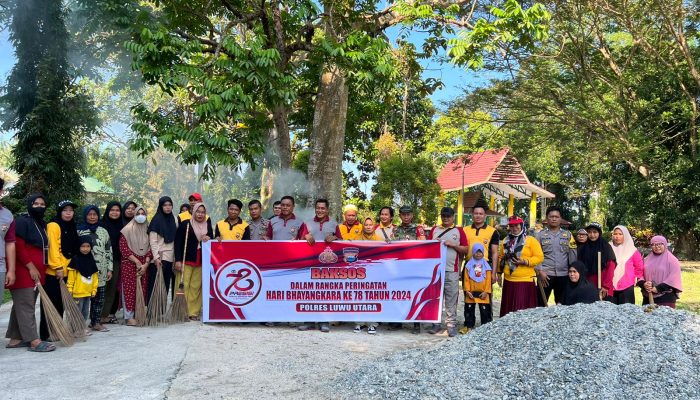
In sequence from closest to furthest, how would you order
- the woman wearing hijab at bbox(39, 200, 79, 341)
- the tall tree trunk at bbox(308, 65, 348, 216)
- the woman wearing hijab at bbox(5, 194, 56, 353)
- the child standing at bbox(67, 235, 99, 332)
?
the woman wearing hijab at bbox(5, 194, 56, 353) → the woman wearing hijab at bbox(39, 200, 79, 341) → the child standing at bbox(67, 235, 99, 332) → the tall tree trunk at bbox(308, 65, 348, 216)

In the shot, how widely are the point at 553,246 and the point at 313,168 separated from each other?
469cm

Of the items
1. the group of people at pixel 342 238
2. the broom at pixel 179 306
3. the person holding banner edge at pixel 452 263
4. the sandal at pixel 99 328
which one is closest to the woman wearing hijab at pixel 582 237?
the group of people at pixel 342 238

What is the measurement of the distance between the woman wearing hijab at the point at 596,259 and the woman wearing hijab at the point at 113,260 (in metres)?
5.49

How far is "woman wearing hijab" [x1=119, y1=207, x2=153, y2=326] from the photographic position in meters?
6.45

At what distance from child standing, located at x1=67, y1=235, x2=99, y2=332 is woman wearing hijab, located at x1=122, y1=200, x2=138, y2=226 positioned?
1030 millimetres

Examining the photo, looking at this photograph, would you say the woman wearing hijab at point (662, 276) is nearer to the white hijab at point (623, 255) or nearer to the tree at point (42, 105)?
the white hijab at point (623, 255)

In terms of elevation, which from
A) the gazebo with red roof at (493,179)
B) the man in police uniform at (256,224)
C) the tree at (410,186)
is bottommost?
the man in police uniform at (256,224)

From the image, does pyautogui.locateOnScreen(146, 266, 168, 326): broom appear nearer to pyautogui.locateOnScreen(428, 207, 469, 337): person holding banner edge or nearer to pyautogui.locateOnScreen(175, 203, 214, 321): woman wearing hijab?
pyautogui.locateOnScreen(175, 203, 214, 321): woman wearing hijab

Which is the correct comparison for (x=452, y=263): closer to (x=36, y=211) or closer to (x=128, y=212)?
(x=128, y=212)

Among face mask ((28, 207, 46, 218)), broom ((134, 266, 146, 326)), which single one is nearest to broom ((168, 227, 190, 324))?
broom ((134, 266, 146, 326))

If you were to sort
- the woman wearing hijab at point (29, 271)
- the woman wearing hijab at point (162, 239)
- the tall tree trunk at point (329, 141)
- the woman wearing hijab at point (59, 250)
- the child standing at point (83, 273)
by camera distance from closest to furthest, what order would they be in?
the woman wearing hijab at point (29, 271), the woman wearing hijab at point (59, 250), the child standing at point (83, 273), the woman wearing hijab at point (162, 239), the tall tree trunk at point (329, 141)

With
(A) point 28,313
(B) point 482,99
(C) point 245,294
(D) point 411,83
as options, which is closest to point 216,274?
(C) point 245,294

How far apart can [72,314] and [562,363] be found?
182 inches

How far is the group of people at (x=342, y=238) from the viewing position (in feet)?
18.9
